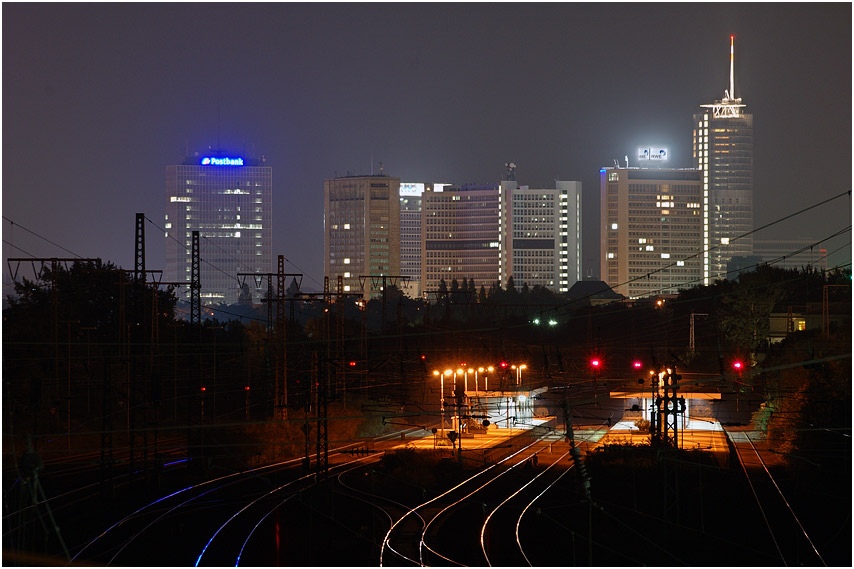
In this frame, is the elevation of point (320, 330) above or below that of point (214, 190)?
below

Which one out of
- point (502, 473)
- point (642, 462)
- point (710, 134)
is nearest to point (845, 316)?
point (642, 462)

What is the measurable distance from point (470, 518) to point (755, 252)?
16972 cm

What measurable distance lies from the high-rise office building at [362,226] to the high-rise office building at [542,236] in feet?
65.2

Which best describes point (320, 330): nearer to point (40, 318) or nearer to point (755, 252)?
point (40, 318)

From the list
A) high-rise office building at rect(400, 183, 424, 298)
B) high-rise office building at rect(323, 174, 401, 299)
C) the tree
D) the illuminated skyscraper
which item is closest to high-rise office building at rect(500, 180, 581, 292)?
the illuminated skyscraper

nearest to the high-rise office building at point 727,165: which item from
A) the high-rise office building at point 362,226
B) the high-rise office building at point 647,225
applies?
the high-rise office building at point 647,225

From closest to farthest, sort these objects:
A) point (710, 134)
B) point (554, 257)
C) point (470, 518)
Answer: point (470, 518)
point (554, 257)
point (710, 134)

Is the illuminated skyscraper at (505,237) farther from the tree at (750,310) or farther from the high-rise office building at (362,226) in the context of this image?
the tree at (750,310)

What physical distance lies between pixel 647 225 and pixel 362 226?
49.3m

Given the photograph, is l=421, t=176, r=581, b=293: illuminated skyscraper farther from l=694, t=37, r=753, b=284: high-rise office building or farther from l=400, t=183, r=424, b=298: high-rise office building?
l=694, t=37, r=753, b=284: high-rise office building

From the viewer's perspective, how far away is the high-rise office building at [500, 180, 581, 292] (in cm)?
15838

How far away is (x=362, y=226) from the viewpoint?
16462 centimetres

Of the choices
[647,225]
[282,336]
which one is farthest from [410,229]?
[282,336]

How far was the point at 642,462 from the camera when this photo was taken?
87.3 ft
